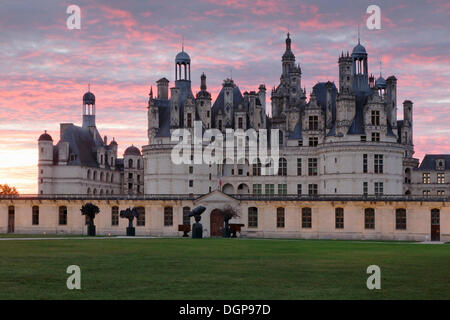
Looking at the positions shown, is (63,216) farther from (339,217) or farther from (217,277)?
(217,277)

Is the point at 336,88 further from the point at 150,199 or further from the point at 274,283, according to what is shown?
the point at 274,283

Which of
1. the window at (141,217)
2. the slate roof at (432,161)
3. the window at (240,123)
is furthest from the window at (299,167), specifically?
the slate roof at (432,161)

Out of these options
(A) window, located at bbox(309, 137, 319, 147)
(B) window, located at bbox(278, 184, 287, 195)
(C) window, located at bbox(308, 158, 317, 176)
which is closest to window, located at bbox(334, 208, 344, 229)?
(C) window, located at bbox(308, 158, 317, 176)

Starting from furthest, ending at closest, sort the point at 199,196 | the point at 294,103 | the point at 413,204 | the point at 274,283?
the point at 294,103
the point at 199,196
the point at 413,204
the point at 274,283

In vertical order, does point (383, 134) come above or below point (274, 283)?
above

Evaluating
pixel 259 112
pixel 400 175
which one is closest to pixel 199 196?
pixel 259 112

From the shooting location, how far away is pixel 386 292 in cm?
2512

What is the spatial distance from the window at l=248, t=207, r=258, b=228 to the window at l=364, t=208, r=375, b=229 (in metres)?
13.4

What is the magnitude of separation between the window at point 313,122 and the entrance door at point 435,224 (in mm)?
23026

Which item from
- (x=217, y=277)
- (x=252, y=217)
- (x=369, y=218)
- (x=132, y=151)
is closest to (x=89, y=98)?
(x=132, y=151)

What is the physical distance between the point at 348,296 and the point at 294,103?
3403 inches

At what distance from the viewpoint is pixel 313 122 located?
100562 millimetres

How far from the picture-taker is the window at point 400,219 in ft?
277
